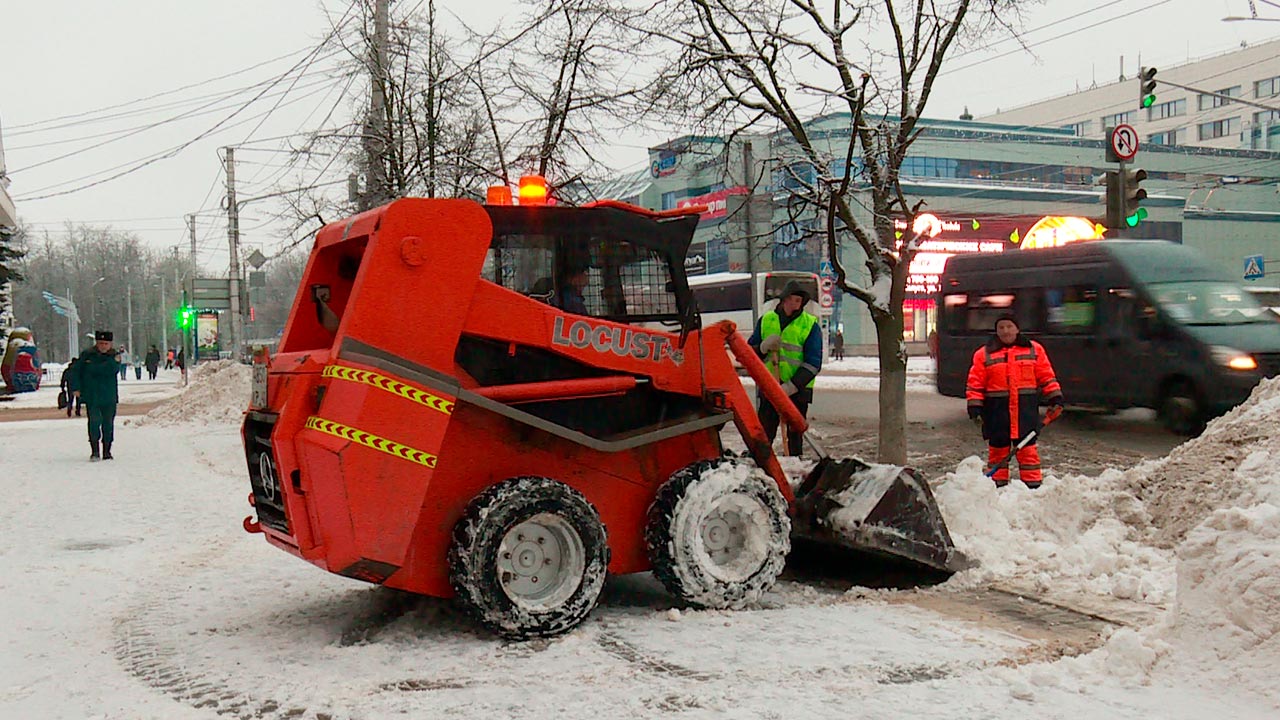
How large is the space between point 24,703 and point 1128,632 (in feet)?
15.0

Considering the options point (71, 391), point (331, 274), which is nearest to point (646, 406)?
point (331, 274)

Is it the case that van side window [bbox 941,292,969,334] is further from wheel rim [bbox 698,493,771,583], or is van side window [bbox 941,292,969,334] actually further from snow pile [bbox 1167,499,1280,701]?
snow pile [bbox 1167,499,1280,701]

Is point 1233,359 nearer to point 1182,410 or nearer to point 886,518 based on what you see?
→ point 1182,410

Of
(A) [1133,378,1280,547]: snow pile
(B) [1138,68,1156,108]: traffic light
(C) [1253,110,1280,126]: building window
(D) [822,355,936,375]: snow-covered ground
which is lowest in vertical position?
(D) [822,355,936,375]: snow-covered ground

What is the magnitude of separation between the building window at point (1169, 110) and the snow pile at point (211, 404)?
244 ft

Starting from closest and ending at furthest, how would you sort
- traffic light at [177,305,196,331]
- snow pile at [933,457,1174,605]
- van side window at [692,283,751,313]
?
snow pile at [933,457,1174,605], van side window at [692,283,751,313], traffic light at [177,305,196,331]

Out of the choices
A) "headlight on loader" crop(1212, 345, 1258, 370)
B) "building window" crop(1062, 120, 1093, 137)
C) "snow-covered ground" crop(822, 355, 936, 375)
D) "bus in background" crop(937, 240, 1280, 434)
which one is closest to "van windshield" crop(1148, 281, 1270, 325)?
"bus in background" crop(937, 240, 1280, 434)

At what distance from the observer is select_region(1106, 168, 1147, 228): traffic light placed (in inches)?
573

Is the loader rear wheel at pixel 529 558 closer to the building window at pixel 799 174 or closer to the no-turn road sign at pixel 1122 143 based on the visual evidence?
the building window at pixel 799 174

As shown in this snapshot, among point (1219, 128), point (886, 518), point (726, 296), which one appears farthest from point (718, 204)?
point (1219, 128)

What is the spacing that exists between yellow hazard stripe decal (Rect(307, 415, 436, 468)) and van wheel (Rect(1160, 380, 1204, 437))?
430 inches

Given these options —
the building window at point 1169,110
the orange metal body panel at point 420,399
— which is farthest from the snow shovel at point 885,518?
the building window at point 1169,110

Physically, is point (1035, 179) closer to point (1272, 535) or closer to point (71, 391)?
point (71, 391)

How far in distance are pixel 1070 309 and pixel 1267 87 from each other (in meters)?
67.8
